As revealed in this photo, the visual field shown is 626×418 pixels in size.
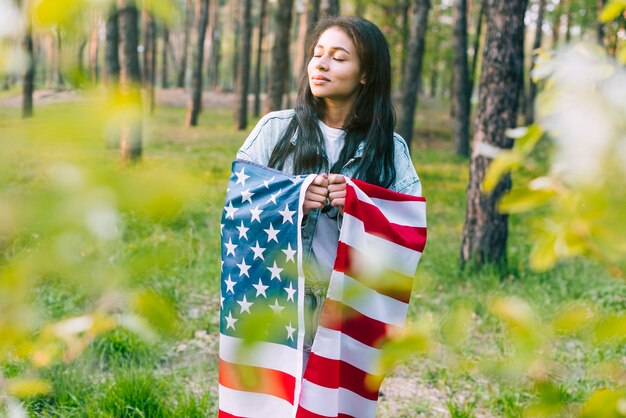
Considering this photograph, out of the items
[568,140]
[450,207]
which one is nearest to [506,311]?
[568,140]

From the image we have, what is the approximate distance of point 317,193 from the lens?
217 cm

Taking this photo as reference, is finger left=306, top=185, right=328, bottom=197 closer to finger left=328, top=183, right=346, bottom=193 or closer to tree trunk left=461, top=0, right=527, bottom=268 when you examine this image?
finger left=328, top=183, right=346, bottom=193

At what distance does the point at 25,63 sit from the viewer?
660 millimetres

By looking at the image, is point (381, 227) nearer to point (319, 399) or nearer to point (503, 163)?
point (319, 399)

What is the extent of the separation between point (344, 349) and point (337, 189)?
0.53 m

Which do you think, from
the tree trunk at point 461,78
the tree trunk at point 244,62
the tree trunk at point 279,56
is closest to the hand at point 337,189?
the tree trunk at point 279,56

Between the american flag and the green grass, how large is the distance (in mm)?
244

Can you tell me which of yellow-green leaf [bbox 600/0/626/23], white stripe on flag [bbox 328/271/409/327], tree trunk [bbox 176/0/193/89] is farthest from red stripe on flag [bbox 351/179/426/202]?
tree trunk [bbox 176/0/193/89]

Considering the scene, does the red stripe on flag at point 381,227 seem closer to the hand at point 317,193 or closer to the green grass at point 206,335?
the hand at point 317,193

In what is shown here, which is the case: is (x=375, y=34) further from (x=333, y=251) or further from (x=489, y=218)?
(x=489, y=218)

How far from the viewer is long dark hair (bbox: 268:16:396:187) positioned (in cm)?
235

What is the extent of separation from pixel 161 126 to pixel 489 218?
218 inches

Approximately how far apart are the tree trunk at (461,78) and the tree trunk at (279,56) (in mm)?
5331

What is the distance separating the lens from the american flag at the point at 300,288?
6.59 ft
